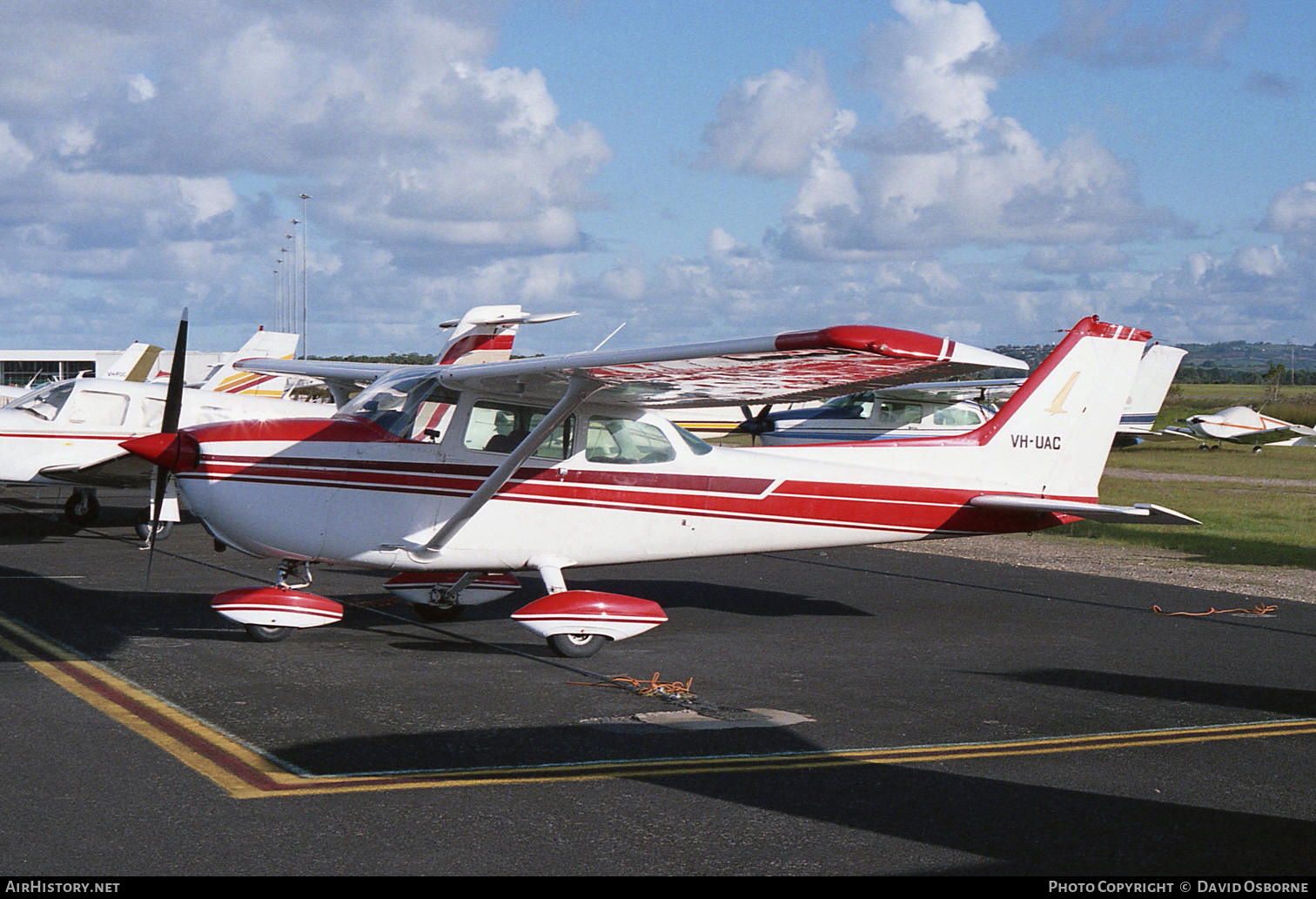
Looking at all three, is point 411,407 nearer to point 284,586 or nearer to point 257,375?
point 284,586

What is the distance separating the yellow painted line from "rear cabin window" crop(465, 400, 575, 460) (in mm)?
→ 3117

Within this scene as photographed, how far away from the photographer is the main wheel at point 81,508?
59.2ft

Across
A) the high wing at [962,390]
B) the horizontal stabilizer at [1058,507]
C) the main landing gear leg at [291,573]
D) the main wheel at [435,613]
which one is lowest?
the main wheel at [435,613]

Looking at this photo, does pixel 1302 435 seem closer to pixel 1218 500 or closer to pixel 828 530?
pixel 1218 500

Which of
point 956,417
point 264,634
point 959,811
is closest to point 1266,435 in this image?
point 956,417

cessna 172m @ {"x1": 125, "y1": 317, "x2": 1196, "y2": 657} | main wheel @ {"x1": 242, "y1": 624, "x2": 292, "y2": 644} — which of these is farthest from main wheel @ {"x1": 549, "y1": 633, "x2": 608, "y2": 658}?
main wheel @ {"x1": 242, "y1": 624, "x2": 292, "y2": 644}

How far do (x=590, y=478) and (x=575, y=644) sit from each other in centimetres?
144

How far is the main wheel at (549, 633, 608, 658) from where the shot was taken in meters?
8.86

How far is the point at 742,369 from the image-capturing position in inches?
318

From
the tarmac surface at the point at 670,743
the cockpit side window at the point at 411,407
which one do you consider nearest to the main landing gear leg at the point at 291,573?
the tarmac surface at the point at 670,743

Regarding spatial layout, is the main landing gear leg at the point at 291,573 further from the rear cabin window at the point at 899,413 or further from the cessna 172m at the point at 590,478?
the rear cabin window at the point at 899,413

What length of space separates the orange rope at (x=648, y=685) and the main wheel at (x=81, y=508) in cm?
1276

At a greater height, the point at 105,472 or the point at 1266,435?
the point at 1266,435
